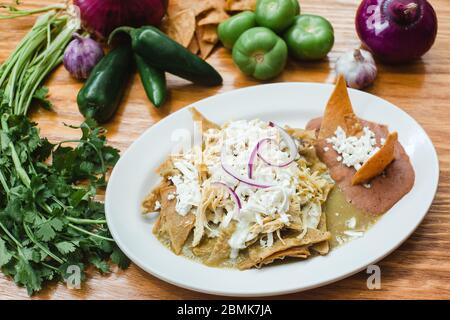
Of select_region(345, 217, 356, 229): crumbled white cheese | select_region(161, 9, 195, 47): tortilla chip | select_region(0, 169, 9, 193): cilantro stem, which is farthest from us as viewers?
select_region(161, 9, 195, 47): tortilla chip

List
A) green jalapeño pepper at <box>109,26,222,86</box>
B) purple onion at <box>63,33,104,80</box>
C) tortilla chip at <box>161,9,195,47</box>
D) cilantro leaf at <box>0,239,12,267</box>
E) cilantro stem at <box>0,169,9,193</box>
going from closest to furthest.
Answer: cilantro leaf at <box>0,239,12,267</box> → cilantro stem at <box>0,169,9,193</box> → green jalapeño pepper at <box>109,26,222,86</box> → purple onion at <box>63,33,104,80</box> → tortilla chip at <box>161,9,195,47</box>

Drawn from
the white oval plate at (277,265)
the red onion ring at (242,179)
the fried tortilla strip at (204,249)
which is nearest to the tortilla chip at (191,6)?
the white oval plate at (277,265)

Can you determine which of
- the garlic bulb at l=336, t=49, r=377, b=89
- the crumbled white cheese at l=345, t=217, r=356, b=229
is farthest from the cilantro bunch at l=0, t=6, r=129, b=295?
the garlic bulb at l=336, t=49, r=377, b=89

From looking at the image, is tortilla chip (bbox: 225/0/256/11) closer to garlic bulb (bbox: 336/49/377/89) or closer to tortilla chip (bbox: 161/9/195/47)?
tortilla chip (bbox: 161/9/195/47)

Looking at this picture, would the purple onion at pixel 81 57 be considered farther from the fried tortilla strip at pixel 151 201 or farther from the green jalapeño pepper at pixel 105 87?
the fried tortilla strip at pixel 151 201

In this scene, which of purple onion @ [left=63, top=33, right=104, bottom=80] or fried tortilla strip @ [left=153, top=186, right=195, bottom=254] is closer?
fried tortilla strip @ [left=153, top=186, right=195, bottom=254]

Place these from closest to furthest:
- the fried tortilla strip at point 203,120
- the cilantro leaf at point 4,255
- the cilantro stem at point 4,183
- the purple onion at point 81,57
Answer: the cilantro leaf at point 4,255
the cilantro stem at point 4,183
the fried tortilla strip at point 203,120
the purple onion at point 81,57
